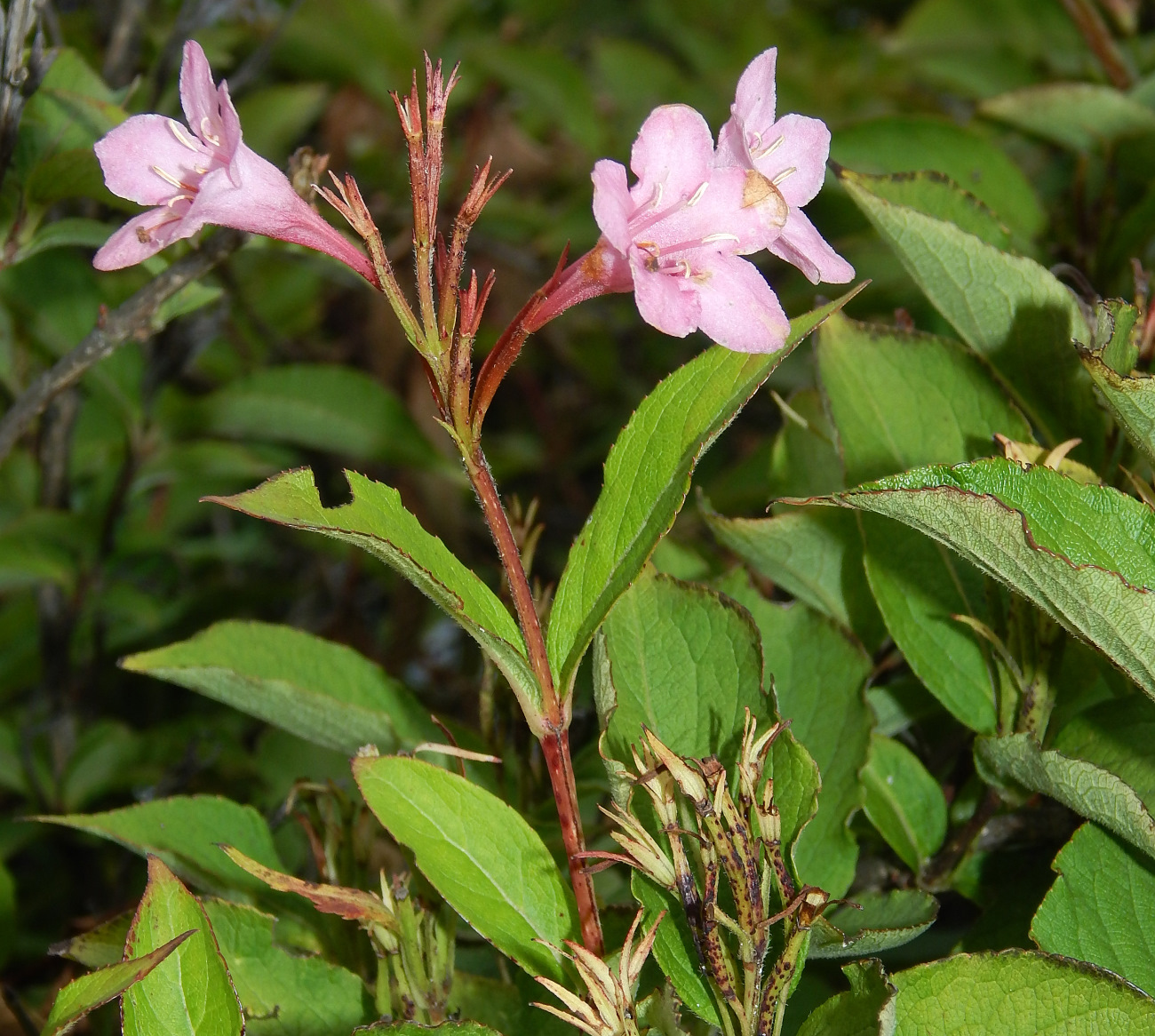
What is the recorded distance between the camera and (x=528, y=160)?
2539 millimetres

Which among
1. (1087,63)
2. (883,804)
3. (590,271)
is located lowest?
(883,804)

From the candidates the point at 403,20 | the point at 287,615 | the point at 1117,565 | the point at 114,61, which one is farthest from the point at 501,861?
the point at 403,20

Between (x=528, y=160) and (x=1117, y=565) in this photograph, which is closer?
(x=1117, y=565)

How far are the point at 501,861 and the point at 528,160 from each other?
7.00ft

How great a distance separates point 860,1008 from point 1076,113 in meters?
1.04

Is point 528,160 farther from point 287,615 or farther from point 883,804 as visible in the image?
point 883,804

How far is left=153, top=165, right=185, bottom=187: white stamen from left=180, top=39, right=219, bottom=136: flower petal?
4cm

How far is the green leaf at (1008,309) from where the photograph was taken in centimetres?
81

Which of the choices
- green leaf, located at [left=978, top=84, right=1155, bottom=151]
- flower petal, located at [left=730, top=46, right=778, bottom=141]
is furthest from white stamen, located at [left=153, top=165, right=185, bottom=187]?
green leaf, located at [left=978, top=84, right=1155, bottom=151]

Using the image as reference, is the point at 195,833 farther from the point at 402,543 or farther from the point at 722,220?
the point at 722,220

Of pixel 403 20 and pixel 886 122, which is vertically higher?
pixel 403 20

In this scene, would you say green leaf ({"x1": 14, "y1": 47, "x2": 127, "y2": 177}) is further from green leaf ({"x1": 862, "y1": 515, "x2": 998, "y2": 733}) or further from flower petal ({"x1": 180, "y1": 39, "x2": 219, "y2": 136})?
green leaf ({"x1": 862, "y1": 515, "x2": 998, "y2": 733})

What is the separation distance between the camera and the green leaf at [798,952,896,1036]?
0.56 m

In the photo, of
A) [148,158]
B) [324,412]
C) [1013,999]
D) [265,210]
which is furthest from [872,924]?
[324,412]
